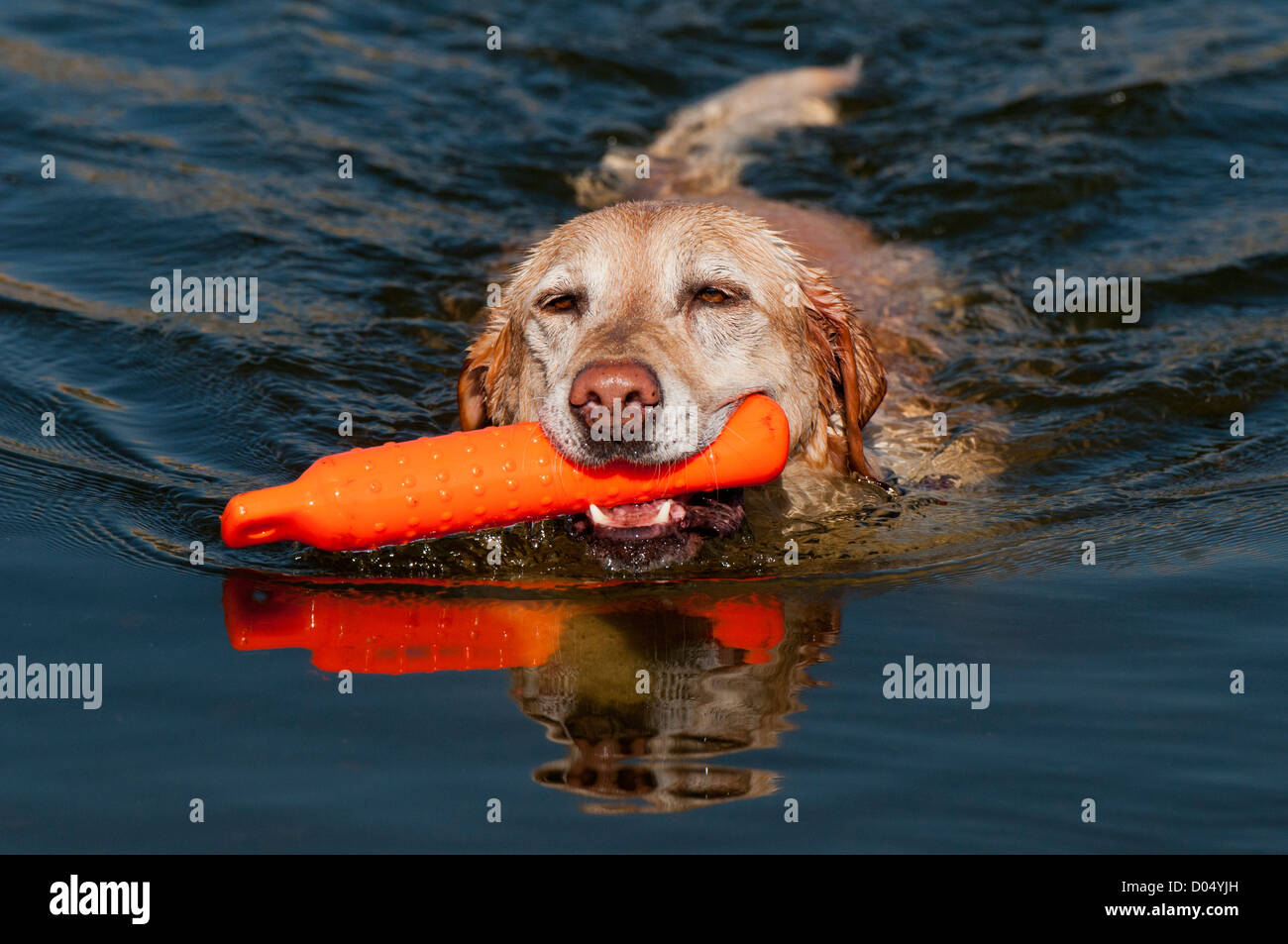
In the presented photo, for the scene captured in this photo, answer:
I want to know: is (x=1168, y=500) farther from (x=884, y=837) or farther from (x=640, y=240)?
(x=884, y=837)

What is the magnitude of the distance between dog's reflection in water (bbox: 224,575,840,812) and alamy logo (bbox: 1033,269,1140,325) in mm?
3886

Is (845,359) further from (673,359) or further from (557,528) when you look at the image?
(557,528)

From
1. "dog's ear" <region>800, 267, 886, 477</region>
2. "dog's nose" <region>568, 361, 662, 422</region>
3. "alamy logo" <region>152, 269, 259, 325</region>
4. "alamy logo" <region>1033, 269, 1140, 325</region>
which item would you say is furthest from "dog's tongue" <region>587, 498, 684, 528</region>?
"alamy logo" <region>1033, 269, 1140, 325</region>

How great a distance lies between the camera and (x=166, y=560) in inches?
202

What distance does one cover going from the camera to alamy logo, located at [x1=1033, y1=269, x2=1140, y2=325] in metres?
8.16

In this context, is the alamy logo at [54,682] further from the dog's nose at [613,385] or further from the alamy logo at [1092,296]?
the alamy logo at [1092,296]

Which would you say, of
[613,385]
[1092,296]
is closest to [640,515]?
[613,385]

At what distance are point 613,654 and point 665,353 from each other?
108cm

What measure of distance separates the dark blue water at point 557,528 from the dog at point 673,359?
26cm
